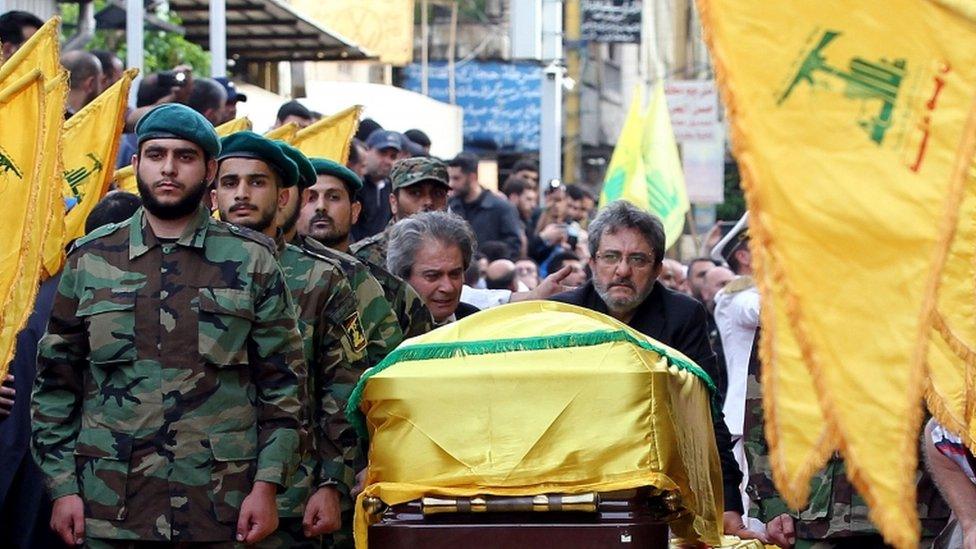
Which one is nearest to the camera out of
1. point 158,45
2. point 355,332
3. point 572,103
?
point 355,332

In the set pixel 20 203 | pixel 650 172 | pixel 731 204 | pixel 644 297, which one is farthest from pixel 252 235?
pixel 731 204

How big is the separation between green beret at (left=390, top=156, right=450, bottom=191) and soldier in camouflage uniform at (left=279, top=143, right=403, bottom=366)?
1980 millimetres

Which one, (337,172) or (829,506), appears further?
(337,172)

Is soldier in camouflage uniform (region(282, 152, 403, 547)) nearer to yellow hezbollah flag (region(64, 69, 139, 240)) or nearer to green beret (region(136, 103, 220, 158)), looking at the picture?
yellow hezbollah flag (region(64, 69, 139, 240))

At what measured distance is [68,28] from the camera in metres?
20.4

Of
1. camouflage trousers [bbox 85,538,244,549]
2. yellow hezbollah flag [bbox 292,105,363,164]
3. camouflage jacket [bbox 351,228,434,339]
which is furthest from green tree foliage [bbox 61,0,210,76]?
camouflage trousers [bbox 85,538,244,549]

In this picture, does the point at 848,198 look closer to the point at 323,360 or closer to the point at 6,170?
the point at 323,360

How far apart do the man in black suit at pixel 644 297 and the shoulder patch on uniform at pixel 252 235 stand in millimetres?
1628

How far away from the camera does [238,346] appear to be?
21.5 ft

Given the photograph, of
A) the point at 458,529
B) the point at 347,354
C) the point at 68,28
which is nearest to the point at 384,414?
the point at 458,529

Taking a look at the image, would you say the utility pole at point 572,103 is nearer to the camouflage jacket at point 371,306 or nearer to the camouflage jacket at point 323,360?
the camouflage jacket at point 371,306

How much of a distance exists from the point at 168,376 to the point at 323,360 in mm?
973

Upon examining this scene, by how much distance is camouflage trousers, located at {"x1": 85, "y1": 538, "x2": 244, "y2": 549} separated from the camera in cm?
645

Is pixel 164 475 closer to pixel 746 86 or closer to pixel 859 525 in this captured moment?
pixel 859 525
